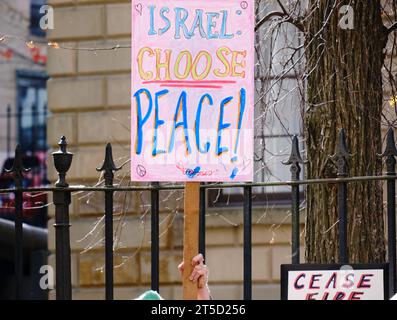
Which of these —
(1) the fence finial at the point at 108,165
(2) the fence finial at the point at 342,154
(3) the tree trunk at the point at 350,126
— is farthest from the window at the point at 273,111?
(1) the fence finial at the point at 108,165

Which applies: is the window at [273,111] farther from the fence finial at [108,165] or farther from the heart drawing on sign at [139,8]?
the heart drawing on sign at [139,8]

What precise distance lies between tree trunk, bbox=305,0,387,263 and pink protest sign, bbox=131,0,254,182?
1379mm

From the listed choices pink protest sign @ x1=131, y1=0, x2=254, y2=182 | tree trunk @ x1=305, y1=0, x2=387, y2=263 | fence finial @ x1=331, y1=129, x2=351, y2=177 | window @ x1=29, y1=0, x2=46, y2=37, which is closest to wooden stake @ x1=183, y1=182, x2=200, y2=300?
pink protest sign @ x1=131, y1=0, x2=254, y2=182

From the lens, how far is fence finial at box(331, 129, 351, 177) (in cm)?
672

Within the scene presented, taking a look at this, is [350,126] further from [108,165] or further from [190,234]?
[190,234]

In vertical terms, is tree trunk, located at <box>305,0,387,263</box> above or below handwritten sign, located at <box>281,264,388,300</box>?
above

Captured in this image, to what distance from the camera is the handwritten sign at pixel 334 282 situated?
633 centimetres

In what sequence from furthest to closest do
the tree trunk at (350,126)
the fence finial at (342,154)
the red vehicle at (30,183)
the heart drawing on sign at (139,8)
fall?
the red vehicle at (30,183) < the tree trunk at (350,126) < the fence finial at (342,154) < the heart drawing on sign at (139,8)

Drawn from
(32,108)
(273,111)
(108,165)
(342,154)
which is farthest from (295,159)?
(32,108)

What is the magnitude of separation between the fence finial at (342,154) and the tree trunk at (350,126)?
45 centimetres

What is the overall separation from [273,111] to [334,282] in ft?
7.81

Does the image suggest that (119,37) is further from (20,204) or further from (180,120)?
(180,120)

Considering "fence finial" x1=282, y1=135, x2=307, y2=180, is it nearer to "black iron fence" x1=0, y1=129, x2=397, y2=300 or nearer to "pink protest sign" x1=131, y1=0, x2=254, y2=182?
"black iron fence" x1=0, y1=129, x2=397, y2=300

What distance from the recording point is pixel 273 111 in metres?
8.57
